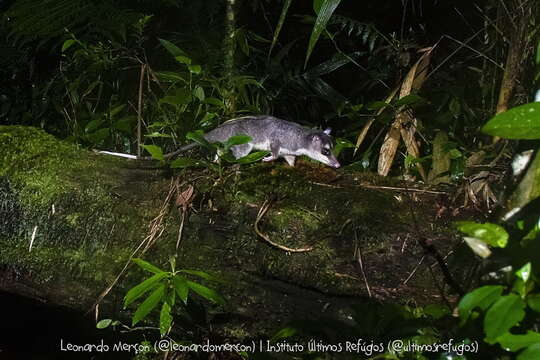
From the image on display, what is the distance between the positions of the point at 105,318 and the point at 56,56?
3.52 meters

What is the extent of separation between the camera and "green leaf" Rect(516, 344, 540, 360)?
103 cm

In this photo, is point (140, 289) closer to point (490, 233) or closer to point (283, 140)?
point (490, 233)

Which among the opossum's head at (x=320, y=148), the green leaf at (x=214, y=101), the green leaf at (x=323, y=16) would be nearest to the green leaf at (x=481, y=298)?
the green leaf at (x=323, y=16)

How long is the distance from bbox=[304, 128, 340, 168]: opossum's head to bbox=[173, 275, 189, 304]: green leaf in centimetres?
155

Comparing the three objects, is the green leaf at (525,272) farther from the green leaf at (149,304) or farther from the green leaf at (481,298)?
the green leaf at (149,304)

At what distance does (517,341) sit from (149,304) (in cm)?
115

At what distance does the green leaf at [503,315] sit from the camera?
1.02 metres

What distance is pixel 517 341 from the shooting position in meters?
1.06

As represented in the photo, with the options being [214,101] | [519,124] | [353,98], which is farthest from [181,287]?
[353,98]

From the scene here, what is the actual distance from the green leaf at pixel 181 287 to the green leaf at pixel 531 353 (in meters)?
1.06

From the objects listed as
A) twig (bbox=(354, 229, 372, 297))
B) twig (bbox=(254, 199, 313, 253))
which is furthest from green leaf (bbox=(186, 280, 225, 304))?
twig (bbox=(354, 229, 372, 297))

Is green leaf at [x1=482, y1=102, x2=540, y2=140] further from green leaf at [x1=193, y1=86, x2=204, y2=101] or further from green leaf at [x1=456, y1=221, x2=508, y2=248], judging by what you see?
green leaf at [x1=193, y1=86, x2=204, y2=101]

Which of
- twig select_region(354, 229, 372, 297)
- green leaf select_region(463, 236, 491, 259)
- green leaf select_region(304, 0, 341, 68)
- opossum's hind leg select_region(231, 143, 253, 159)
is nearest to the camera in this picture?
green leaf select_region(463, 236, 491, 259)

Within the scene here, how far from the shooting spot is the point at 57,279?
233 centimetres
